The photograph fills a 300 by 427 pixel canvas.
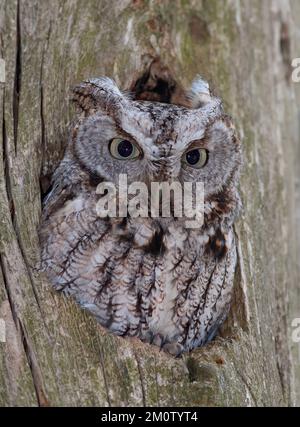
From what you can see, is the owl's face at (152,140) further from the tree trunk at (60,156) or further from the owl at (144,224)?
the tree trunk at (60,156)

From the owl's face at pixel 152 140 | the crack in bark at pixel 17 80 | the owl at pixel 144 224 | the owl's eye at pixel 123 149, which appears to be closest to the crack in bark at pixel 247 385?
the owl at pixel 144 224

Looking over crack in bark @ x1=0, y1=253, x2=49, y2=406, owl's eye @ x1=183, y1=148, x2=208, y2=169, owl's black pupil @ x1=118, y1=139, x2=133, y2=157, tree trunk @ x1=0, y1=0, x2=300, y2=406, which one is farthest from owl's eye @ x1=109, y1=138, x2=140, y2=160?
crack in bark @ x1=0, y1=253, x2=49, y2=406

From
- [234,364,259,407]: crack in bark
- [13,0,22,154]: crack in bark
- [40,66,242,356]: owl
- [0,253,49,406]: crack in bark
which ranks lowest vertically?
[234,364,259,407]: crack in bark

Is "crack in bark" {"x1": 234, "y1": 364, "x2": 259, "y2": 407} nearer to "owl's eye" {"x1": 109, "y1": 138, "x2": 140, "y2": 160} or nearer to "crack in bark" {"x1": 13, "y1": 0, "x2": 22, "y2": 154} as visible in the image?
"owl's eye" {"x1": 109, "y1": 138, "x2": 140, "y2": 160}

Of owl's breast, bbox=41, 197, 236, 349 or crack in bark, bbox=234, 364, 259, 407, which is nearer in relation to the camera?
crack in bark, bbox=234, 364, 259, 407

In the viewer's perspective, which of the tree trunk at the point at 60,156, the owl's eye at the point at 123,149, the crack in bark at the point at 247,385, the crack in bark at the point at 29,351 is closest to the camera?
the crack in bark at the point at 29,351

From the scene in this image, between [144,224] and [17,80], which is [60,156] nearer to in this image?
[17,80]

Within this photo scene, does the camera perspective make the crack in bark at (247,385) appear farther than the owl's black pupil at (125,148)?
No

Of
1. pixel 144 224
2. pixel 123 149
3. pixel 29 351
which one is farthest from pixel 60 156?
pixel 29 351
